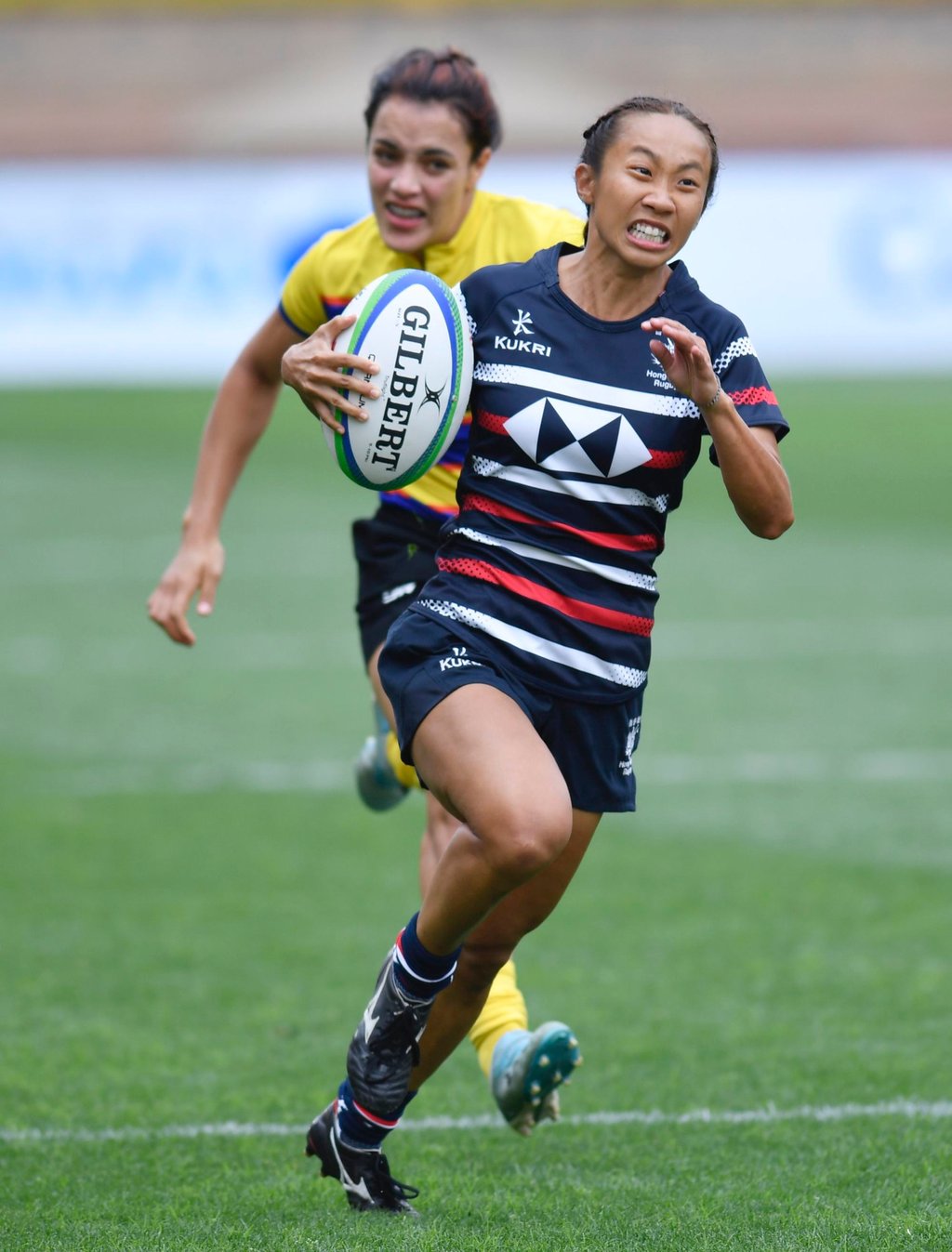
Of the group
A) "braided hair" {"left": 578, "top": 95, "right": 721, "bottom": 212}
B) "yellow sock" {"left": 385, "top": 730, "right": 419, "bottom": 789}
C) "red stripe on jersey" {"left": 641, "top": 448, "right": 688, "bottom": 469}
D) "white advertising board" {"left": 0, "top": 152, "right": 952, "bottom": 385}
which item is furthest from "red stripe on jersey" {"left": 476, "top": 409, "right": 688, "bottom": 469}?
"white advertising board" {"left": 0, "top": 152, "right": 952, "bottom": 385}

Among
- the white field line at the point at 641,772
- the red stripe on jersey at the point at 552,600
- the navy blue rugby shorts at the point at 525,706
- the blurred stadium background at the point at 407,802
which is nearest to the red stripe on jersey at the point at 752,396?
the red stripe on jersey at the point at 552,600

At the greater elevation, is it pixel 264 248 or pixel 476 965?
pixel 476 965

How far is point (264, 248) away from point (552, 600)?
67.4ft

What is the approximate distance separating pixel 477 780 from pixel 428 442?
2.39 feet

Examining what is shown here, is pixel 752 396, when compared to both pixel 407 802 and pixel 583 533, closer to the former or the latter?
pixel 583 533

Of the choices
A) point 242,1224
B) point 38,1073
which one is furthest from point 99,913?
point 242,1224

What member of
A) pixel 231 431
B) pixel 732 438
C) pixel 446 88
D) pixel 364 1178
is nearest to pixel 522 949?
pixel 231 431

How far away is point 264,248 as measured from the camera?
24047mm

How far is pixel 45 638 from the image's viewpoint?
12.7 m

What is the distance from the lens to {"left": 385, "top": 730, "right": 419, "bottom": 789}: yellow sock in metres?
5.74

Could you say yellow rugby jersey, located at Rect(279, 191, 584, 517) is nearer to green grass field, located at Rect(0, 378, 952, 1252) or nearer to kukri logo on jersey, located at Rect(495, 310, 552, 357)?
kukri logo on jersey, located at Rect(495, 310, 552, 357)

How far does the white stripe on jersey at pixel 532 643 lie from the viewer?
410cm

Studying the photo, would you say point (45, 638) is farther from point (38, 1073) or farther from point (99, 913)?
point (38, 1073)

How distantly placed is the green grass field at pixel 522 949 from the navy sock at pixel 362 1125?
0.15 metres
